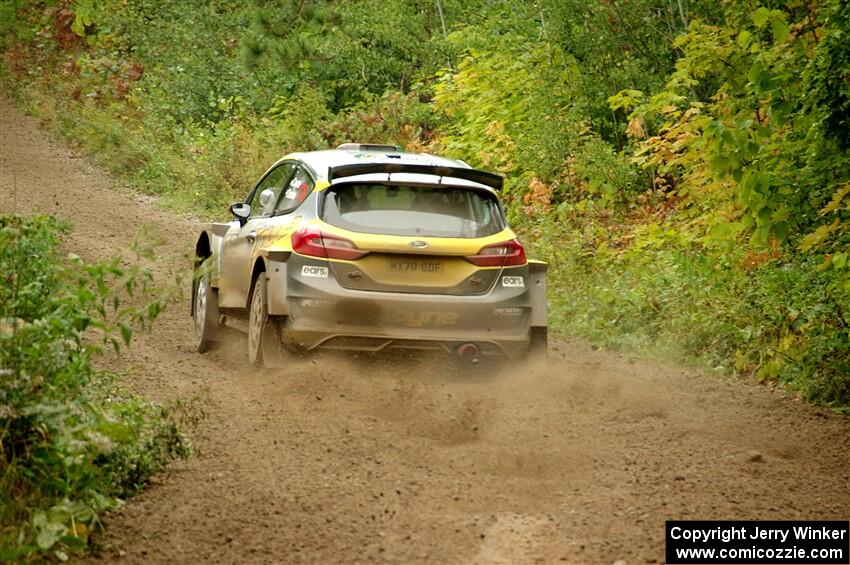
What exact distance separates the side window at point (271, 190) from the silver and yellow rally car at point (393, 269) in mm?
573

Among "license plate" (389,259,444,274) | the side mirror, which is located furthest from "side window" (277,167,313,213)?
"license plate" (389,259,444,274)

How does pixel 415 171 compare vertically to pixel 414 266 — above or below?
above

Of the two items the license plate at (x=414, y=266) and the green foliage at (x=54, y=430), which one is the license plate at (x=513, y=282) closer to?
the license plate at (x=414, y=266)

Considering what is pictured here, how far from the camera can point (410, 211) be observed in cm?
941

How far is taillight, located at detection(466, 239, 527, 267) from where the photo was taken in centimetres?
935

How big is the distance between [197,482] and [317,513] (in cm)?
86

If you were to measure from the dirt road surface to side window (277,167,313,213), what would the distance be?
1286mm

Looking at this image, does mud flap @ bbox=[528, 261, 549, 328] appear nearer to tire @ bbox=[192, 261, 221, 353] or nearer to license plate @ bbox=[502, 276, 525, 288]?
license plate @ bbox=[502, 276, 525, 288]

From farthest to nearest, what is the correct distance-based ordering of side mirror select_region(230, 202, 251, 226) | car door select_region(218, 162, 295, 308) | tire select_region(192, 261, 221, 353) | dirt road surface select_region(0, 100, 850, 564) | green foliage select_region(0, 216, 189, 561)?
tire select_region(192, 261, 221, 353) < side mirror select_region(230, 202, 251, 226) < car door select_region(218, 162, 295, 308) < dirt road surface select_region(0, 100, 850, 564) < green foliage select_region(0, 216, 189, 561)

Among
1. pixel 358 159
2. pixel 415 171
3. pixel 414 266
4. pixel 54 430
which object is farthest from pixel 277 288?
pixel 54 430

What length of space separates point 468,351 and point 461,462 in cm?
205

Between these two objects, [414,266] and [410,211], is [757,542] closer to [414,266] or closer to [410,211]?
[414,266]

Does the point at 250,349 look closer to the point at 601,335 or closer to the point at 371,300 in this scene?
the point at 371,300

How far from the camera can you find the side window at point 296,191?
9.78m
